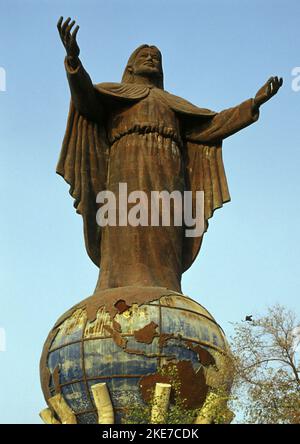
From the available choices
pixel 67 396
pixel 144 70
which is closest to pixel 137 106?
pixel 144 70

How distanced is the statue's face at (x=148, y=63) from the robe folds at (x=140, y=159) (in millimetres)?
509

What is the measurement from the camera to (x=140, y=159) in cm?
1883

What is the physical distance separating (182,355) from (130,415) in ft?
4.44

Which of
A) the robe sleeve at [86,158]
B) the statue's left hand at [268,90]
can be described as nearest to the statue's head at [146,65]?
the robe sleeve at [86,158]

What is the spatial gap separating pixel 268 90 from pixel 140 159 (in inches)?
107

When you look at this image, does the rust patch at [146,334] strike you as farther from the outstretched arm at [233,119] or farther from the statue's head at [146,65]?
the statue's head at [146,65]

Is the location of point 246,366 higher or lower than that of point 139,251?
lower

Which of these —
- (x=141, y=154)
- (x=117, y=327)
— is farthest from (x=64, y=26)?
(x=117, y=327)

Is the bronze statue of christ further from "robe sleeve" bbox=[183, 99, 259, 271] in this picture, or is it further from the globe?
the globe

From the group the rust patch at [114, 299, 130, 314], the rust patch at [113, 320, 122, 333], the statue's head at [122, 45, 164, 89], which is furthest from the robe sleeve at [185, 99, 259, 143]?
the rust patch at [113, 320, 122, 333]

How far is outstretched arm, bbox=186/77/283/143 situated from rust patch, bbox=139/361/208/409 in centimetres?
544

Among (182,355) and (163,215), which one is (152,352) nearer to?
(182,355)

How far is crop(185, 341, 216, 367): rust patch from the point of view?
16203mm
